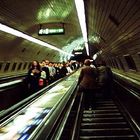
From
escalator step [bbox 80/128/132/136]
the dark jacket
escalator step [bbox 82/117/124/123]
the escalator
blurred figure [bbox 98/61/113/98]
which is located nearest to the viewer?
the escalator

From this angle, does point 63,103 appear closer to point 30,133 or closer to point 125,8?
point 125,8

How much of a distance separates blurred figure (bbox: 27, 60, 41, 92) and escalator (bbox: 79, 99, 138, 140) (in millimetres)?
2146

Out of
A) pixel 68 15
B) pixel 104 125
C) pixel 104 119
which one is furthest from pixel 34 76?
pixel 68 15

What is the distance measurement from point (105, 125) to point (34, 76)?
3.74m

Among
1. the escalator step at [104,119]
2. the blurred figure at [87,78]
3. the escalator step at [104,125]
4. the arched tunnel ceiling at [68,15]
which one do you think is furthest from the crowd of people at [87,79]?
the escalator step at [104,125]

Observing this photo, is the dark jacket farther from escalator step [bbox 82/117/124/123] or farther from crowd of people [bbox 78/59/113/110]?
escalator step [bbox 82/117/124/123]

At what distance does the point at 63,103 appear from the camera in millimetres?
8211

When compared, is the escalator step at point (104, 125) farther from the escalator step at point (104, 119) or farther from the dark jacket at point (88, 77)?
the dark jacket at point (88, 77)

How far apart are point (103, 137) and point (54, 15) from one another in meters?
7.81

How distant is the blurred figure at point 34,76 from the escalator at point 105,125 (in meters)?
2.15

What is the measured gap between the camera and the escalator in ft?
24.8

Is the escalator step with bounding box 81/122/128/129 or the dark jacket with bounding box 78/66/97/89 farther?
the dark jacket with bounding box 78/66/97/89

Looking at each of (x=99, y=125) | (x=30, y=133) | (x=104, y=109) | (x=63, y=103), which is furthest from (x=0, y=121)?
(x=104, y=109)

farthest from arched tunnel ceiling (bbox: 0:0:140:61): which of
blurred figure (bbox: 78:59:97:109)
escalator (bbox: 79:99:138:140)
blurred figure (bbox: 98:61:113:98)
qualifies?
escalator (bbox: 79:99:138:140)
